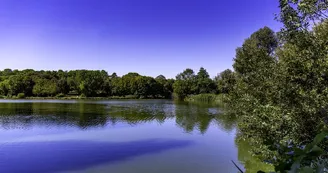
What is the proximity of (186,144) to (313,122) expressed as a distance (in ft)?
38.7

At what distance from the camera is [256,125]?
8.39 meters

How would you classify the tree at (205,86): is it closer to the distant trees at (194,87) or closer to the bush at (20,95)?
the distant trees at (194,87)

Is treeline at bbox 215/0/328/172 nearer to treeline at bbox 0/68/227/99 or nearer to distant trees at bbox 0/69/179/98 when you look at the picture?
treeline at bbox 0/68/227/99

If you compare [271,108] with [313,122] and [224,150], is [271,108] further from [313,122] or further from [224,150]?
[224,150]

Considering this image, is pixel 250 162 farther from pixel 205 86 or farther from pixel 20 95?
pixel 20 95

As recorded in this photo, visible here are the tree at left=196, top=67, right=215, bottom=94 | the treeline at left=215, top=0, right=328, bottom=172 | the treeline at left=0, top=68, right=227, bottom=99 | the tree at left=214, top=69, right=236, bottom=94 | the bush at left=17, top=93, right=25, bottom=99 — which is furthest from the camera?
the treeline at left=0, top=68, right=227, bottom=99

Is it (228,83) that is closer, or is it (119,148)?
(228,83)

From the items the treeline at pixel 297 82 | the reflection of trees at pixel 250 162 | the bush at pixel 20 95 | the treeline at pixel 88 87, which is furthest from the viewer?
the treeline at pixel 88 87

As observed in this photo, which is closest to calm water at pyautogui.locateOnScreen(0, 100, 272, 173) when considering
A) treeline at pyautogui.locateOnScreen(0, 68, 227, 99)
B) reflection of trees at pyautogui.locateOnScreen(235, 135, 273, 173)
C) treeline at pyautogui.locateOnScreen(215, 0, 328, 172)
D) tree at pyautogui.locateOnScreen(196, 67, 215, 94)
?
reflection of trees at pyautogui.locateOnScreen(235, 135, 273, 173)

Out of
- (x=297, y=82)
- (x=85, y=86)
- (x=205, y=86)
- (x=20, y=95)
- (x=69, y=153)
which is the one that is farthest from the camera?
(x=85, y=86)

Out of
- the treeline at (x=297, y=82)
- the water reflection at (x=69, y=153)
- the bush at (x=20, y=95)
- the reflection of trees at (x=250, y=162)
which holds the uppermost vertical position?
the treeline at (x=297, y=82)

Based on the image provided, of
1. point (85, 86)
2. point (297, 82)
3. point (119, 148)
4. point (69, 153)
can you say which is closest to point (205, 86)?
point (85, 86)

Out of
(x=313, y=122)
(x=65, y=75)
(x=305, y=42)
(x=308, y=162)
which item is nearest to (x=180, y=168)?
(x=313, y=122)

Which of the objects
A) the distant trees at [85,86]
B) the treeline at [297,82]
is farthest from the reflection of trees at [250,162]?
the distant trees at [85,86]
